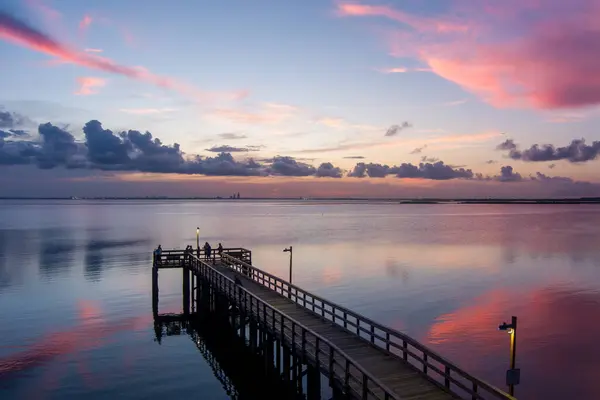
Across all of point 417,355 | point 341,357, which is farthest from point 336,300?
point 341,357

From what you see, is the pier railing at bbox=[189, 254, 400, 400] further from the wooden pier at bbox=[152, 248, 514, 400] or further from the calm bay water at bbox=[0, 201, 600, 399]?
the calm bay water at bbox=[0, 201, 600, 399]

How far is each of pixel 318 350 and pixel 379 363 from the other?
88.0 inches

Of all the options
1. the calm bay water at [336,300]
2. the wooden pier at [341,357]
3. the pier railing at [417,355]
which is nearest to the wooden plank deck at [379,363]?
the wooden pier at [341,357]

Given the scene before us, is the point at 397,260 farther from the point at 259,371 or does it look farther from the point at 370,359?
the point at 370,359

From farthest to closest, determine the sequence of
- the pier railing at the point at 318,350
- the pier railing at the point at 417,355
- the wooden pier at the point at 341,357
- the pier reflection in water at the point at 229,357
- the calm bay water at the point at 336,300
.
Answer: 1. the calm bay water at the point at 336,300
2. the pier reflection in water at the point at 229,357
3. the wooden pier at the point at 341,357
4. the pier railing at the point at 318,350
5. the pier railing at the point at 417,355

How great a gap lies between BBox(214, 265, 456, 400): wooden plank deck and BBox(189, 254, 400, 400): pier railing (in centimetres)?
39

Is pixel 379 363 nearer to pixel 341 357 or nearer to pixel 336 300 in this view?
pixel 341 357

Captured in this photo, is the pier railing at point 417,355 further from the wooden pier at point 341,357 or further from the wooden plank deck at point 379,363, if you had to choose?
the wooden plank deck at point 379,363

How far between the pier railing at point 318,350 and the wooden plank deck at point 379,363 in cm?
39

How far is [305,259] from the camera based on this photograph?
68.8 meters

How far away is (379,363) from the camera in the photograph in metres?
17.7

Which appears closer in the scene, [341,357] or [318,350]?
[318,350]

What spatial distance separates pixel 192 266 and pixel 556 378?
1034 inches

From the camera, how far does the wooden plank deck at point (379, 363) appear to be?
15.2m
